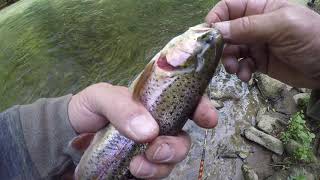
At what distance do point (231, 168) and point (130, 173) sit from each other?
300 cm

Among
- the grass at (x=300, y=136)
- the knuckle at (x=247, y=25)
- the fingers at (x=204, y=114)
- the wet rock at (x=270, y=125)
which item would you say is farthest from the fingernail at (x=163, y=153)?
the wet rock at (x=270, y=125)

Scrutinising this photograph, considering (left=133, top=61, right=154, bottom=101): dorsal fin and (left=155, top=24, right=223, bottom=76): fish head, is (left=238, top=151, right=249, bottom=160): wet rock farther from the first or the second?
(left=133, top=61, right=154, bottom=101): dorsal fin

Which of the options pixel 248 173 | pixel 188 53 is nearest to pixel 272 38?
pixel 188 53

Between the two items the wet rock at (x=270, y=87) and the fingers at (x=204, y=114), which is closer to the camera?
the fingers at (x=204, y=114)

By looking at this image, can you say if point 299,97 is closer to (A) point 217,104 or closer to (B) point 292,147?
(B) point 292,147

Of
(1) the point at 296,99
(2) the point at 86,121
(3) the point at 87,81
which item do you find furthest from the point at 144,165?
(1) the point at 296,99

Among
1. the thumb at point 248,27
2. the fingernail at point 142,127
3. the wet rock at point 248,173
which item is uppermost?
the thumb at point 248,27

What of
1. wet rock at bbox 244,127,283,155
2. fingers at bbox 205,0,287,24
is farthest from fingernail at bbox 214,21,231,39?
wet rock at bbox 244,127,283,155

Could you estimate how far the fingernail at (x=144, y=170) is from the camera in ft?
9.24

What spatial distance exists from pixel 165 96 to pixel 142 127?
0.31 m

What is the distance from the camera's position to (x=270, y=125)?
6223 mm

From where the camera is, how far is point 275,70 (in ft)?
13.2

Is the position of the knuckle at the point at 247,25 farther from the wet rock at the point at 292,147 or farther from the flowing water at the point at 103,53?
the wet rock at the point at 292,147

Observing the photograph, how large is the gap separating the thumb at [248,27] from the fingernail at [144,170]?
1141 millimetres
